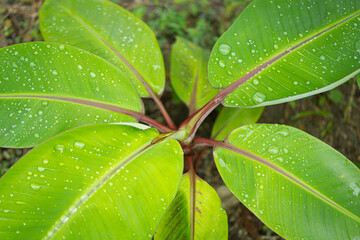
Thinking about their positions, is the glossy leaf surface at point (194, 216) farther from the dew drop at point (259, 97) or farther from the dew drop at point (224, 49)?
the dew drop at point (224, 49)

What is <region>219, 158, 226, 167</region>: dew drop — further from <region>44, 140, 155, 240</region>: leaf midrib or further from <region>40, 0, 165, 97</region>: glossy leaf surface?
<region>40, 0, 165, 97</region>: glossy leaf surface

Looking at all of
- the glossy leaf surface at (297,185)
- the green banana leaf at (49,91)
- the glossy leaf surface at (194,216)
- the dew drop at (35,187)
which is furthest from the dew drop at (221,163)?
the dew drop at (35,187)

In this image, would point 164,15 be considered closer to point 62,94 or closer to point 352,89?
point 62,94

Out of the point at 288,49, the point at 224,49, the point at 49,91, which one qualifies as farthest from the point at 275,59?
the point at 49,91

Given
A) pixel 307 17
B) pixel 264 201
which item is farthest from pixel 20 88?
pixel 307 17

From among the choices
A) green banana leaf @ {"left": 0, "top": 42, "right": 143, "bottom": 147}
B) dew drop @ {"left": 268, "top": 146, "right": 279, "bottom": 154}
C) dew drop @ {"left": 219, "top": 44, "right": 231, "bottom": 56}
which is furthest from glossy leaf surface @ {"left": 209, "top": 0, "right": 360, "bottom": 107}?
green banana leaf @ {"left": 0, "top": 42, "right": 143, "bottom": 147}

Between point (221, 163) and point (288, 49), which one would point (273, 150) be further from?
point (288, 49)
